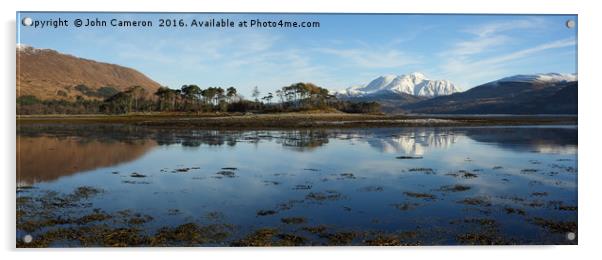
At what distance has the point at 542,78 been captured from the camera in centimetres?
1280

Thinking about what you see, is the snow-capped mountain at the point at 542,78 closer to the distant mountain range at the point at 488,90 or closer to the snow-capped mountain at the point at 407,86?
the distant mountain range at the point at 488,90

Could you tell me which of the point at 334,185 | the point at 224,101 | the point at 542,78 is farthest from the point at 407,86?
the point at 224,101

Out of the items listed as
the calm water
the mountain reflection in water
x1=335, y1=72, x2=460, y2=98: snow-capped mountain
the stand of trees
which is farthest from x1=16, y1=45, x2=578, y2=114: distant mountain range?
the calm water

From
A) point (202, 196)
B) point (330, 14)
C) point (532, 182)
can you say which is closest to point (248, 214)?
point (202, 196)

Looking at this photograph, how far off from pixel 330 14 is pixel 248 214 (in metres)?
5.88

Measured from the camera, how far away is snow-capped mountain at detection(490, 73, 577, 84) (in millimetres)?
11711

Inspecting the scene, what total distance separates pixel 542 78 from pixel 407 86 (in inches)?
169

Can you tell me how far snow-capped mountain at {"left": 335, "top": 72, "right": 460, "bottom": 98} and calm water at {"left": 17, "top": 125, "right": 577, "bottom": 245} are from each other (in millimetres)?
2854

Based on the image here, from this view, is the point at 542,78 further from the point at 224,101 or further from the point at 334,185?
the point at 224,101

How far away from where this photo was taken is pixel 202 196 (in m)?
11.4

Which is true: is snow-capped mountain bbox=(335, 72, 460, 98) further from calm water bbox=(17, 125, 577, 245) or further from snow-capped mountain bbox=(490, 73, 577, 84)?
calm water bbox=(17, 125, 577, 245)

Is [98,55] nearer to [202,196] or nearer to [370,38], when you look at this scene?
[202,196]

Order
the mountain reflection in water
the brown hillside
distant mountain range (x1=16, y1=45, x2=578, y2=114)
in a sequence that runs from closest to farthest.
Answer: the brown hillside, distant mountain range (x1=16, y1=45, x2=578, y2=114), the mountain reflection in water

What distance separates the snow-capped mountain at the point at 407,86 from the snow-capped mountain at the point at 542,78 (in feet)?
6.04
